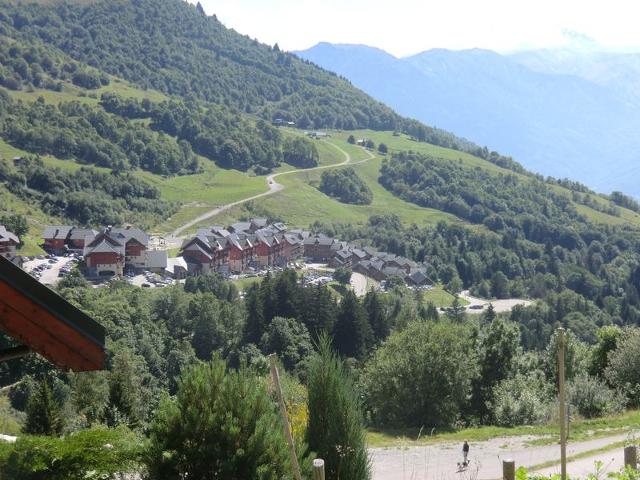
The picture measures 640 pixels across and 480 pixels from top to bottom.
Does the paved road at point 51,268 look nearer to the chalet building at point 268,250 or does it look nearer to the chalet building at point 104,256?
the chalet building at point 104,256

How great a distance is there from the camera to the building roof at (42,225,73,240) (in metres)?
81.5

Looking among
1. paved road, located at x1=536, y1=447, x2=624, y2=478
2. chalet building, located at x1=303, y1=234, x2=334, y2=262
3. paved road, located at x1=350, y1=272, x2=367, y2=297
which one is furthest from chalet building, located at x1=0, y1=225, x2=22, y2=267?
paved road, located at x1=536, y1=447, x2=624, y2=478

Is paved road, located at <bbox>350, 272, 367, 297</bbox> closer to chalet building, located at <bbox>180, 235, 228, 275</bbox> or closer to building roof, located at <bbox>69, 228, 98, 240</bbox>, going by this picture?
chalet building, located at <bbox>180, 235, 228, 275</bbox>

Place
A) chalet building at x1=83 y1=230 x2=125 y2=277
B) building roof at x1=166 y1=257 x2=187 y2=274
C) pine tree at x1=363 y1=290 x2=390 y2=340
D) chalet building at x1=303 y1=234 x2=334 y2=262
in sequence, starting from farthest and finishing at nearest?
chalet building at x1=303 y1=234 x2=334 y2=262 → building roof at x1=166 y1=257 x2=187 y2=274 → chalet building at x1=83 y1=230 x2=125 y2=277 → pine tree at x1=363 y1=290 x2=390 y2=340

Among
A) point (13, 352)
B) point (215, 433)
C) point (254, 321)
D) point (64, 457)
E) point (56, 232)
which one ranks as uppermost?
point (13, 352)

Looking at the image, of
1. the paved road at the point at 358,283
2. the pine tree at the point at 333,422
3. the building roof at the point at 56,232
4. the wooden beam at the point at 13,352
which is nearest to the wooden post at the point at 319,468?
the wooden beam at the point at 13,352

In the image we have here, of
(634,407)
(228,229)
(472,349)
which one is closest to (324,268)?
(228,229)

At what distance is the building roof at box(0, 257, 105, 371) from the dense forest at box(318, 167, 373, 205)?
424ft

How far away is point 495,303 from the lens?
98312 millimetres

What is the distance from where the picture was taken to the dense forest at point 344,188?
132 meters

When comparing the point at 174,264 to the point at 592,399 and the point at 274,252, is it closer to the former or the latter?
the point at 274,252

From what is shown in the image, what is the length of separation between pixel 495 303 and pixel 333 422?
9338cm

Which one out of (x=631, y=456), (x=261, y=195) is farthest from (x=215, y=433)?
(x=261, y=195)

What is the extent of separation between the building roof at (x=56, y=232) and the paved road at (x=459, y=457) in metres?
71.3
